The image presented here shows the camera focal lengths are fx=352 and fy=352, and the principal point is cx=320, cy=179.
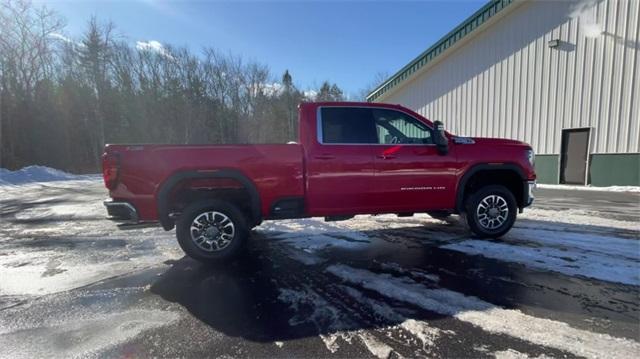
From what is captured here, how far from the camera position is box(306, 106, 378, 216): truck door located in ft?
16.0

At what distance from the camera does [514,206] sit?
18.2ft

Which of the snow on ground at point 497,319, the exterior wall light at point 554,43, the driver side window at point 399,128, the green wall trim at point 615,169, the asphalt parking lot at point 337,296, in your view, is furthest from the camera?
the exterior wall light at point 554,43

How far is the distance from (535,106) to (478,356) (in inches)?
604

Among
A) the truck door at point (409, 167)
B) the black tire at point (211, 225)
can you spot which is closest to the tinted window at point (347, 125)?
the truck door at point (409, 167)

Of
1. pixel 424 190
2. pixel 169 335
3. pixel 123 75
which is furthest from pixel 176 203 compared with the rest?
pixel 123 75

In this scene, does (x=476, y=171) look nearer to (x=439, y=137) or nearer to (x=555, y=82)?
(x=439, y=137)

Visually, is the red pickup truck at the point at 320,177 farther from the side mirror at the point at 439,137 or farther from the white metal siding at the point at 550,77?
the white metal siding at the point at 550,77

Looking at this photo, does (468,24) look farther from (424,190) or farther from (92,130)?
(92,130)

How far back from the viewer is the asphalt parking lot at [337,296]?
8.96ft

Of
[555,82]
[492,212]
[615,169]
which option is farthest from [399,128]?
[555,82]

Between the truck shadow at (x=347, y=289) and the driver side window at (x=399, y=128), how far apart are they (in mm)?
1631

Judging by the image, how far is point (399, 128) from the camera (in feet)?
17.3

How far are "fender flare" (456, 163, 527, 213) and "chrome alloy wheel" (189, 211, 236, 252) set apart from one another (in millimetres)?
3385

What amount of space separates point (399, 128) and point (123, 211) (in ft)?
13.0
